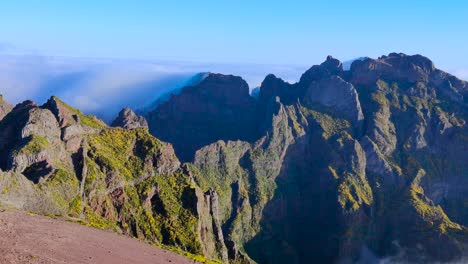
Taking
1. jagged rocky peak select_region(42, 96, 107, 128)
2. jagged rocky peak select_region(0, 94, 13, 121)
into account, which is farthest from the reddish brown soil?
jagged rocky peak select_region(0, 94, 13, 121)

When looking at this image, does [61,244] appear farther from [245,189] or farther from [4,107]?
[245,189]

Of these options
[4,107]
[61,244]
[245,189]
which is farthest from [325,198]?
[61,244]

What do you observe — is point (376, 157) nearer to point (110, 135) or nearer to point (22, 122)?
point (110, 135)

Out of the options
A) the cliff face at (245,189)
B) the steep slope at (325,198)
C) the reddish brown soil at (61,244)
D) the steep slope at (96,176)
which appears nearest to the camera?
the reddish brown soil at (61,244)

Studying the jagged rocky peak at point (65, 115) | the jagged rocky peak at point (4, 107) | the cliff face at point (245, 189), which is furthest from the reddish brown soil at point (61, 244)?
the jagged rocky peak at point (4, 107)

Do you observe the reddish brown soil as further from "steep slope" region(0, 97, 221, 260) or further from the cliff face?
the cliff face

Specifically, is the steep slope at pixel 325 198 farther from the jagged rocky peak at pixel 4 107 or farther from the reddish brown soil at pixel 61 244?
the reddish brown soil at pixel 61 244

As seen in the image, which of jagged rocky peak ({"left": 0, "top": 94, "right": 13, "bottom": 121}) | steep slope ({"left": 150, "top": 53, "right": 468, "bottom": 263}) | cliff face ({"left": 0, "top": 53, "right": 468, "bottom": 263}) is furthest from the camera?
steep slope ({"left": 150, "top": 53, "right": 468, "bottom": 263})

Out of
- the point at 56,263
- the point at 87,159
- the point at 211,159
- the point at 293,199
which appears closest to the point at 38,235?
the point at 56,263
